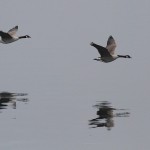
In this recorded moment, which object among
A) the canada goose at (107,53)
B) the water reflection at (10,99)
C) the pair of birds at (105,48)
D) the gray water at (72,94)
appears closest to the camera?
the gray water at (72,94)

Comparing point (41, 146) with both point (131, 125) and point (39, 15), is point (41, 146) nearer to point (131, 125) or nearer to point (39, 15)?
point (131, 125)

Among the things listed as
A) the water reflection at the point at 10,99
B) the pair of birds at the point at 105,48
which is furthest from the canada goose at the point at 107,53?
the water reflection at the point at 10,99

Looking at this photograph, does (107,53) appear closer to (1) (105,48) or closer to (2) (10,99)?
(1) (105,48)

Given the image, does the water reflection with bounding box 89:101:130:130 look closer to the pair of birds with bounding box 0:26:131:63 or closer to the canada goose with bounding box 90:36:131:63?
the pair of birds with bounding box 0:26:131:63

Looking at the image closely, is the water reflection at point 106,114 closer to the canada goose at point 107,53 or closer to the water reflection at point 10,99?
the water reflection at point 10,99

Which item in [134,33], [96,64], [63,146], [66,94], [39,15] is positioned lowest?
[63,146]

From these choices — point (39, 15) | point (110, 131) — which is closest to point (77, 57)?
point (110, 131)

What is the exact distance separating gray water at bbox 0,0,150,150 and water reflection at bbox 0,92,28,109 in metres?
0.03

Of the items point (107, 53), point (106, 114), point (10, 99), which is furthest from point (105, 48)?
point (106, 114)

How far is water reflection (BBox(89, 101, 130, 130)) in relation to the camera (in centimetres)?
2364

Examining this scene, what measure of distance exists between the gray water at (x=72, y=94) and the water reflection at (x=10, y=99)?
3cm

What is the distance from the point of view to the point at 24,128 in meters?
23.0

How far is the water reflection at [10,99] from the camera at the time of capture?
87.1 feet

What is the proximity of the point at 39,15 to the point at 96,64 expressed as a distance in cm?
3809
